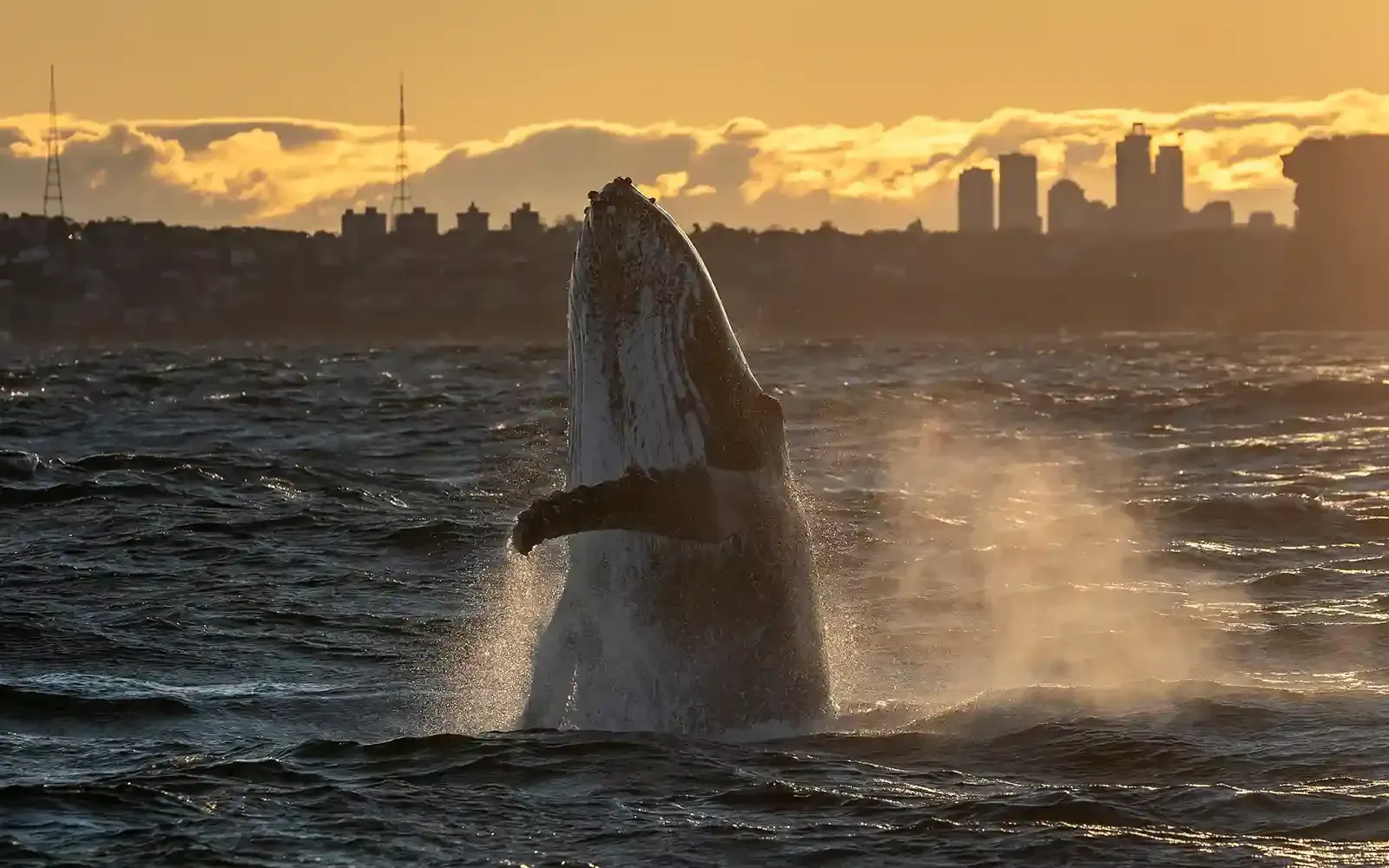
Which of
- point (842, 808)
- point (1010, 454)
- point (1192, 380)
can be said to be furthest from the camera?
point (1192, 380)

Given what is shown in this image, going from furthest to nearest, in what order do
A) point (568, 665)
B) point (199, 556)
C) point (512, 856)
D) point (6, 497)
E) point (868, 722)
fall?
point (6, 497), point (199, 556), point (868, 722), point (568, 665), point (512, 856)

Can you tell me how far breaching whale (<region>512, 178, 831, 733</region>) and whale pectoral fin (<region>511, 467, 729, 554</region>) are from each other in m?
0.01

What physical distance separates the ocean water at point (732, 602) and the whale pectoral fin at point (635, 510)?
48.4 inches

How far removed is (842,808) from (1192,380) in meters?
77.2

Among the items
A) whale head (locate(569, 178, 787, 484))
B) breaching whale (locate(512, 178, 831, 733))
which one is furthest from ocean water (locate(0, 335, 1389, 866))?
whale head (locate(569, 178, 787, 484))

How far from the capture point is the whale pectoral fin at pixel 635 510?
11.9 meters

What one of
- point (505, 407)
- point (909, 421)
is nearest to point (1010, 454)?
point (909, 421)

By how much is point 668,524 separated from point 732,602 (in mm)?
683

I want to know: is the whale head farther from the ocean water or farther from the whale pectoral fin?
the ocean water

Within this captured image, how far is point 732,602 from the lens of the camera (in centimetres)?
1283

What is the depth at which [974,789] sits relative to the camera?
40.4 feet

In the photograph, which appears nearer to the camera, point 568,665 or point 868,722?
point 568,665

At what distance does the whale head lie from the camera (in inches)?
506

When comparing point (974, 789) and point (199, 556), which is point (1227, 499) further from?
point (974, 789)
